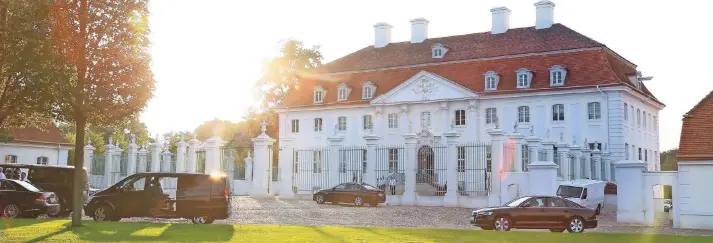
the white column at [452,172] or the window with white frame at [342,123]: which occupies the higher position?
the window with white frame at [342,123]

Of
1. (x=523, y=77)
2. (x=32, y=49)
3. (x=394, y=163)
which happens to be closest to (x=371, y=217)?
(x=32, y=49)

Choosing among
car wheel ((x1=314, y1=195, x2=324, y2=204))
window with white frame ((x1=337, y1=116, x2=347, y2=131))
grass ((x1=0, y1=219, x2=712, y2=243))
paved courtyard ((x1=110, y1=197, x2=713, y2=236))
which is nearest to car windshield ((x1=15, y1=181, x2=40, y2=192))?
grass ((x1=0, y1=219, x2=712, y2=243))

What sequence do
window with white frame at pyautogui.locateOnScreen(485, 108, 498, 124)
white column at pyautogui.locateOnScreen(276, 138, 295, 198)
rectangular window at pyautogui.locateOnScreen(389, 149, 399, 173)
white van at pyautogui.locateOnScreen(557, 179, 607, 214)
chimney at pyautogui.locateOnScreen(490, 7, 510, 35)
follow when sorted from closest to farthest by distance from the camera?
white van at pyautogui.locateOnScreen(557, 179, 607, 214) < rectangular window at pyautogui.locateOnScreen(389, 149, 399, 173) < white column at pyautogui.locateOnScreen(276, 138, 295, 198) < window with white frame at pyautogui.locateOnScreen(485, 108, 498, 124) < chimney at pyautogui.locateOnScreen(490, 7, 510, 35)

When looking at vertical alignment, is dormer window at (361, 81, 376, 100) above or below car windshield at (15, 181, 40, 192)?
above

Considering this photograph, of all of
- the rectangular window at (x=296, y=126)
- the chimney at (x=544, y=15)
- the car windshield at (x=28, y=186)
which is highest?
the chimney at (x=544, y=15)

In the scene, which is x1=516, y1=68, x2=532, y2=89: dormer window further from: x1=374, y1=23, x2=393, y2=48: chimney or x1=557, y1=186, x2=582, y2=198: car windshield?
x1=557, y1=186, x2=582, y2=198: car windshield

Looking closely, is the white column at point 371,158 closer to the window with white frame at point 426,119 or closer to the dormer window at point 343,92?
the window with white frame at point 426,119

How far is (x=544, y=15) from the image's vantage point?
50.2 metres

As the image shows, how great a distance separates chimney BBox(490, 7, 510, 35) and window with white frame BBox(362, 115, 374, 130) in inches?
396

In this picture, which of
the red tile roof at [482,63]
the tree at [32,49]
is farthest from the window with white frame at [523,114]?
the tree at [32,49]

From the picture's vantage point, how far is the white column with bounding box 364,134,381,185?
35.5 meters

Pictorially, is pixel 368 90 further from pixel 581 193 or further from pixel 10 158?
pixel 581 193

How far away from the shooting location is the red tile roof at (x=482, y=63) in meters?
45.4

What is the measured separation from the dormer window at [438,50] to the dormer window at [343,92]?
6529 mm
